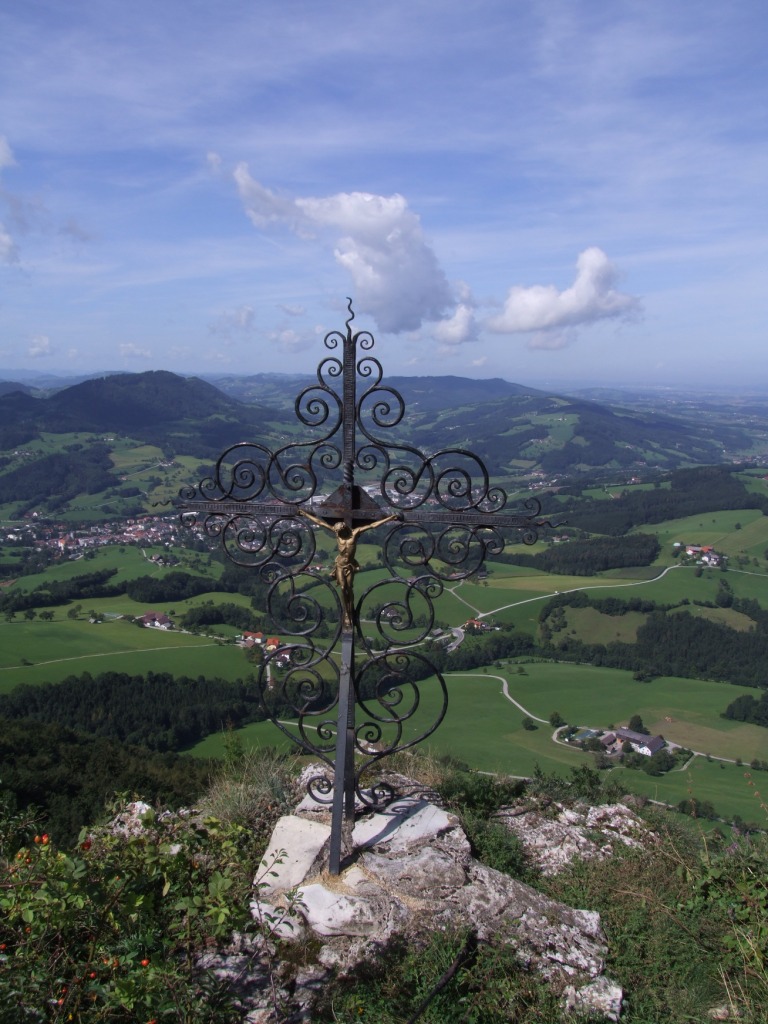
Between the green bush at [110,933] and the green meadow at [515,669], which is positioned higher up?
the green bush at [110,933]

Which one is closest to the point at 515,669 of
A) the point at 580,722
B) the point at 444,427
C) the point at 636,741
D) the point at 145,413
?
the point at 580,722

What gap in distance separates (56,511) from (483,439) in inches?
2948

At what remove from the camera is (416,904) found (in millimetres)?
4176

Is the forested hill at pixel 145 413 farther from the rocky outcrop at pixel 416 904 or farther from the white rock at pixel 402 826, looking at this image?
the rocky outcrop at pixel 416 904

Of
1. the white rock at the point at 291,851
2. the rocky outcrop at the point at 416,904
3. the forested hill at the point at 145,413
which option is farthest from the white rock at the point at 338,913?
the forested hill at the point at 145,413

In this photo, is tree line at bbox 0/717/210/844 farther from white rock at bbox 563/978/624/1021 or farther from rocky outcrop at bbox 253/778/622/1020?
white rock at bbox 563/978/624/1021

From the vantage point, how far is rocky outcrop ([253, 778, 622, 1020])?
376cm

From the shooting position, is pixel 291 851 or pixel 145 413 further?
pixel 145 413

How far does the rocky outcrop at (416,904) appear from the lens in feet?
12.3

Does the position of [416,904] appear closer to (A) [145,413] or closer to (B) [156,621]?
(B) [156,621]

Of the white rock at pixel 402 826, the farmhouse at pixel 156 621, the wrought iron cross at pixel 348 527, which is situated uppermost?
the wrought iron cross at pixel 348 527

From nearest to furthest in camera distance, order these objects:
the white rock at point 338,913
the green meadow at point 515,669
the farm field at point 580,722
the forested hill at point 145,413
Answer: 1. the white rock at point 338,913
2. the farm field at point 580,722
3. the green meadow at point 515,669
4. the forested hill at point 145,413

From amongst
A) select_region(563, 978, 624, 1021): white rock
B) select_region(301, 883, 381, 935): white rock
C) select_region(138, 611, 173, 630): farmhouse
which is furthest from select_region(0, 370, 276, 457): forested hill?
select_region(563, 978, 624, 1021): white rock

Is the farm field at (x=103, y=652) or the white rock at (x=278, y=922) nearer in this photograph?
the white rock at (x=278, y=922)
